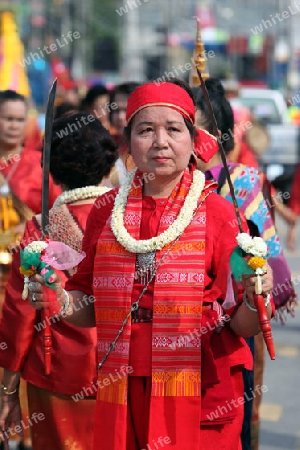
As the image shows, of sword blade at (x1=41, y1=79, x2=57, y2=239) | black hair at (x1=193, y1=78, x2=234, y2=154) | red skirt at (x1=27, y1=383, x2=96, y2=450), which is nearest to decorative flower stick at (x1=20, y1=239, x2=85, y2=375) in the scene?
sword blade at (x1=41, y1=79, x2=57, y2=239)

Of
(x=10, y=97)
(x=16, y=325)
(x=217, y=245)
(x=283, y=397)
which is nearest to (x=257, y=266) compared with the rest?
(x=217, y=245)

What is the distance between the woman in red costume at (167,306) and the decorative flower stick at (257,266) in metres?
0.13

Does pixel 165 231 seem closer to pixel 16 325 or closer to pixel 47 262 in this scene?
pixel 47 262

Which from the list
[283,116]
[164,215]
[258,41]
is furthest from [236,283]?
[258,41]

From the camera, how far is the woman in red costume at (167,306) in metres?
2.58

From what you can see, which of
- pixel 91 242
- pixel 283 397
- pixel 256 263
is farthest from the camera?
pixel 283 397

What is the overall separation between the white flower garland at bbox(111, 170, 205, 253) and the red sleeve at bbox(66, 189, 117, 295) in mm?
75

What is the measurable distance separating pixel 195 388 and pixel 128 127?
0.83 m

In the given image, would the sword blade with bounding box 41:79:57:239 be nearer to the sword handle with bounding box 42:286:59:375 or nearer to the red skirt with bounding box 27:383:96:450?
the sword handle with bounding box 42:286:59:375

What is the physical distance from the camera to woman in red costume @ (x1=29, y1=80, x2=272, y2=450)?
2.58 meters

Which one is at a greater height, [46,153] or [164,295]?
[46,153]

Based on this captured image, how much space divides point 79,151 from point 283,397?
2.96 m

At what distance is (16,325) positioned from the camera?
11.3ft

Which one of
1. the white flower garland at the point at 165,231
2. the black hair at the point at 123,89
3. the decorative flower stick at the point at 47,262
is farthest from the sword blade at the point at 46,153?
the black hair at the point at 123,89
